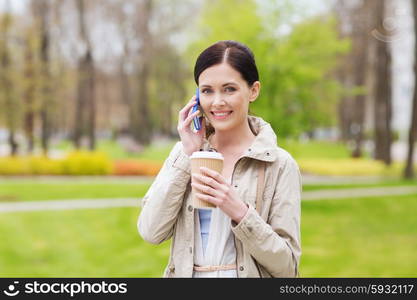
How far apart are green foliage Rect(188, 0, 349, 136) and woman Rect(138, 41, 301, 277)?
9.90 meters

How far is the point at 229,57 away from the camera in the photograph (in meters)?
2.07

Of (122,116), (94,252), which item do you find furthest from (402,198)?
(122,116)

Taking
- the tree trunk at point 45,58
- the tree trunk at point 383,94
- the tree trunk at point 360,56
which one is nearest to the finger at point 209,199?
the tree trunk at point 383,94

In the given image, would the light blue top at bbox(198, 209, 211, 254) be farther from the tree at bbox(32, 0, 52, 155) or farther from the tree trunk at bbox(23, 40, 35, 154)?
the tree at bbox(32, 0, 52, 155)

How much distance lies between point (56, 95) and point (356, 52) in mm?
13347

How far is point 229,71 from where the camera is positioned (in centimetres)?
207

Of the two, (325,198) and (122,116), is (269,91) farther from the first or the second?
(122,116)

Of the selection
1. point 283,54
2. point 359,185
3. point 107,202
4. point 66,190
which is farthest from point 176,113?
point 283,54

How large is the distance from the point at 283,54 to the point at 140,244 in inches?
202

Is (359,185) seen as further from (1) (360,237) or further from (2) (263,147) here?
(2) (263,147)

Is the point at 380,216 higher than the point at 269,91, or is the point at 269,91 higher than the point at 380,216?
the point at 269,91

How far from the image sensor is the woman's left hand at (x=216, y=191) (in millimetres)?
1910

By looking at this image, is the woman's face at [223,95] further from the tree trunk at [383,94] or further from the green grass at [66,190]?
the tree trunk at [383,94]

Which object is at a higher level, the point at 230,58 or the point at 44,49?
the point at 44,49
